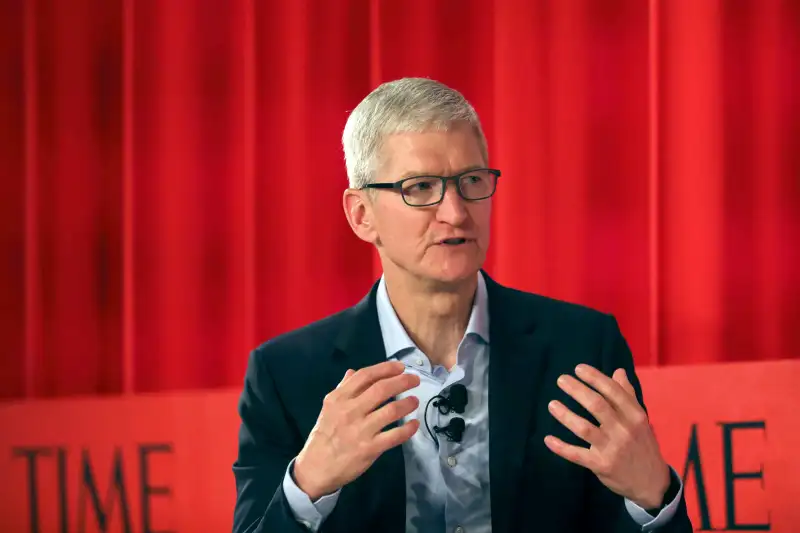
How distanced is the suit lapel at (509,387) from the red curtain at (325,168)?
76cm

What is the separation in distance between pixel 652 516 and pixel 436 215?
0.47 metres

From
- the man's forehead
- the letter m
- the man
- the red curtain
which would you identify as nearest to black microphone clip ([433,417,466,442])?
the man

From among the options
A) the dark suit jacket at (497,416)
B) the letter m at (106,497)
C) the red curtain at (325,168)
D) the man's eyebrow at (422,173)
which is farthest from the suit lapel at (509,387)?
the letter m at (106,497)

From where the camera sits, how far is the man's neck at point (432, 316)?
50.8 inches

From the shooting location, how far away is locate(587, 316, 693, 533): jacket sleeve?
1.09 metres

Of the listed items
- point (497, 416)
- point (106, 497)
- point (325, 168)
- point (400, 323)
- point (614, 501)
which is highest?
point (325, 168)

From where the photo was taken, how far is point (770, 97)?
6.77ft

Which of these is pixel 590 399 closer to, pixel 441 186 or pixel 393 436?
pixel 393 436

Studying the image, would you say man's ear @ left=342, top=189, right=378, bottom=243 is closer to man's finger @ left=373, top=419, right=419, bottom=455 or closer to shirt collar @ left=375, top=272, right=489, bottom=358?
shirt collar @ left=375, top=272, right=489, bottom=358

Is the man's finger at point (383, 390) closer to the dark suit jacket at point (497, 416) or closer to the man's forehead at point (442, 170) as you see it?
the dark suit jacket at point (497, 416)

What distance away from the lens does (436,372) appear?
131cm

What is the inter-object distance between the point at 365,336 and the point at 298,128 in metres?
0.99

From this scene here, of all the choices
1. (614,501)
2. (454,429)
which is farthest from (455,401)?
(614,501)

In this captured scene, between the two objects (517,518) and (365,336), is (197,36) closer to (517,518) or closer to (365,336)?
(365,336)
